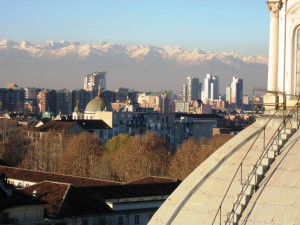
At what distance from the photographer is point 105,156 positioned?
295ft

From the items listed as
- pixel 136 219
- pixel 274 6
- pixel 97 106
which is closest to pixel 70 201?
pixel 136 219

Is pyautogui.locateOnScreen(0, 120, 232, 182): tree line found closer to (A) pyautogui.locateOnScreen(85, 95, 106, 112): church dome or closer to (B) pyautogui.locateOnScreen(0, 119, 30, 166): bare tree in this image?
(B) pyautogui.locateOnScreen(0, 119, 30, 166): bare tree

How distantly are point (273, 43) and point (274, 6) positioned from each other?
637mm

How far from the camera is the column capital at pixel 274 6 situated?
14.4m

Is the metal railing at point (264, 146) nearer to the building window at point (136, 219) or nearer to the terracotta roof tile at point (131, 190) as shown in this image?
the terracotta roof tile at point (131, 190)

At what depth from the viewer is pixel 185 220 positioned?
1362 centimetres

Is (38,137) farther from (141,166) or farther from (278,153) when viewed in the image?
(278,153)

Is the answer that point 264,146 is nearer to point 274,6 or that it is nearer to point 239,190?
point 239,190

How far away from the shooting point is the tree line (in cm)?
8156

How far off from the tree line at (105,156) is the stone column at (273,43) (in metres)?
60.7

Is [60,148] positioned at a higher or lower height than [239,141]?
lower

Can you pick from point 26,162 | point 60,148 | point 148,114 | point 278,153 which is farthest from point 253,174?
point 148,114

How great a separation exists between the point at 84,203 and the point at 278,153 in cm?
3185

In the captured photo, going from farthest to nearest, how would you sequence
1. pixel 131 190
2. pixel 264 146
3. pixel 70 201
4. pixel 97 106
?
pixel 97 106 → pixel 131 190 → pixel 70 201 → pixel 264 146
